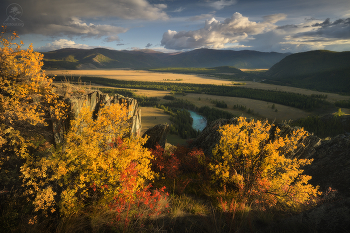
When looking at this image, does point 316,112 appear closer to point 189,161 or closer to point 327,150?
point 327,150

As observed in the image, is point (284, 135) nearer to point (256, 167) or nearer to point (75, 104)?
point (256, 167)

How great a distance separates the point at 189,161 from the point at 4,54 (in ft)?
47.4

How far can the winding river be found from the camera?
49.5m

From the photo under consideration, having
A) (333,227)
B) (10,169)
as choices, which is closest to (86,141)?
(10,169)

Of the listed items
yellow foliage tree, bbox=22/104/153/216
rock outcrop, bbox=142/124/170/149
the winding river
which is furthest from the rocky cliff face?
the winding river

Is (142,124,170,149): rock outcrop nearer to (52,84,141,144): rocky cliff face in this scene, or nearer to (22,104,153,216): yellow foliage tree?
(52,84,141,144): rocky cliff face

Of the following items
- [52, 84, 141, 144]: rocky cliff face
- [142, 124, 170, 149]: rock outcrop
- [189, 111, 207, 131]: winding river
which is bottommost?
[189, 111, 207, 131]: winding river

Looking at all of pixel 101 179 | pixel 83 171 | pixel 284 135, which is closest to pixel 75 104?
pixel 83 171

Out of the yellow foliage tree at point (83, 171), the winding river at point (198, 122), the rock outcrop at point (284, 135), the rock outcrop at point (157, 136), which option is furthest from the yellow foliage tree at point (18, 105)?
the winding river at point (198, 122)

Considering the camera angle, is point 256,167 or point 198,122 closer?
point 256,167

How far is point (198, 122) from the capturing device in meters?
54.5

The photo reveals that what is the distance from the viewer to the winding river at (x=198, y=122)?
49.5 m

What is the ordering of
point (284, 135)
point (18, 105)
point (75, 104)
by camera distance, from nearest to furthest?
1. point (18, 105)
2. point (75, 104)
3. point (284, 135)

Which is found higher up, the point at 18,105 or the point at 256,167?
the point at 18,105
